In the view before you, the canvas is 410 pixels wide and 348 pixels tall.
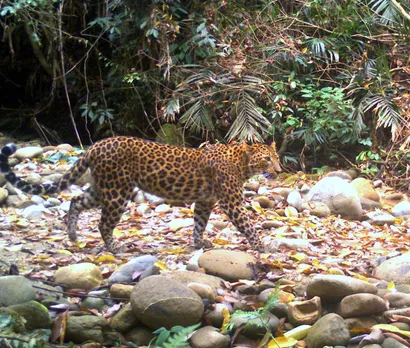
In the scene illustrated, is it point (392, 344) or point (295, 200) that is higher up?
point (392, 344)

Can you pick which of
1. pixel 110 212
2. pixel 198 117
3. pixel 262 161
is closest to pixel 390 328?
pixel 262 161

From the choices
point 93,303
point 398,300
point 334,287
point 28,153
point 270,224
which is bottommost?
point 28,153

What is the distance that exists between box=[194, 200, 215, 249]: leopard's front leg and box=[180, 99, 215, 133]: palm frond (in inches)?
170

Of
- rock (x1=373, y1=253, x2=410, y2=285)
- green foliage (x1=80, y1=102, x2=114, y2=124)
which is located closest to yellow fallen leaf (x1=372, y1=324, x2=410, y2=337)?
rock (x1=373, y1=253, x2=410, y2=285)

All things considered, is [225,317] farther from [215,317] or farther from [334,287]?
[334,287]

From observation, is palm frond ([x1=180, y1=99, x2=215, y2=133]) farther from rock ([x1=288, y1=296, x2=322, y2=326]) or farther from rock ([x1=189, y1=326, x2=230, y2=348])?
rock ([x1=189, y1=326, x2=230, y2=348])

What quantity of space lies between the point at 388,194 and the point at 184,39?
4423 millimetres

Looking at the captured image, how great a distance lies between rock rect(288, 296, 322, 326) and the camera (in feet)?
16.7

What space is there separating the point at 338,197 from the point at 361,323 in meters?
4.36

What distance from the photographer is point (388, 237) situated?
8.17m

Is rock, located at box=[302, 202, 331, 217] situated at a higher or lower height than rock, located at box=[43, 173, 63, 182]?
higher

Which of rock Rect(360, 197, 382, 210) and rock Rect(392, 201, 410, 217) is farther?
rock Rect(360, 197, 382, 210)

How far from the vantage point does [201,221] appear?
24.8 ft

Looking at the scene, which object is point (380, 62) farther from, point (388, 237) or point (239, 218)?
point (239, 218)
